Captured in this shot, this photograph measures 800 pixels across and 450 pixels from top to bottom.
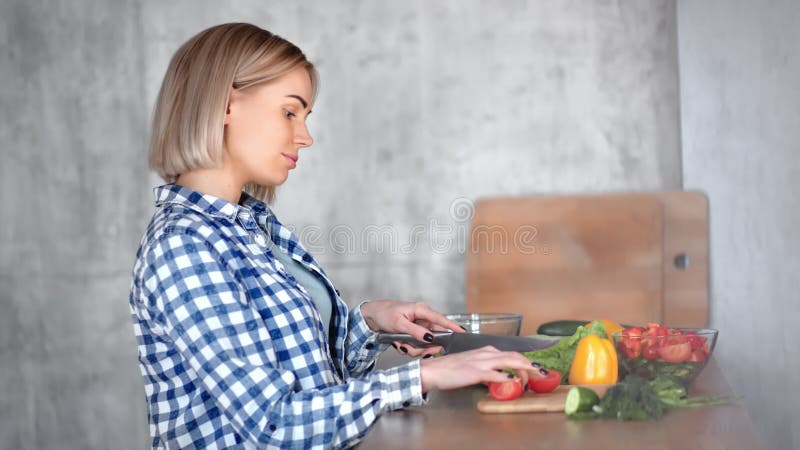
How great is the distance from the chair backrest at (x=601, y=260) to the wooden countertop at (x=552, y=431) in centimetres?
→ 154

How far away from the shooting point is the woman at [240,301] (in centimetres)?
130

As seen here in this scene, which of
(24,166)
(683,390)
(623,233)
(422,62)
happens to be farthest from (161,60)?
(683,390)

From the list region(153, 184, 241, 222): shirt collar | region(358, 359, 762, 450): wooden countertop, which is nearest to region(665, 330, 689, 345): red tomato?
region(358, 359, 762, 450): wooden countertop

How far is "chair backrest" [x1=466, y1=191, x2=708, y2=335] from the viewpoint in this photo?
2920mm

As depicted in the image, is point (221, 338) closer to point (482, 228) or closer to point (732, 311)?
point (482, 228)

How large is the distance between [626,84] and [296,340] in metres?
1.99

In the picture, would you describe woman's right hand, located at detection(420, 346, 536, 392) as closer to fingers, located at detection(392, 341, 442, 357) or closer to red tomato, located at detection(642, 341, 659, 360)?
red tomato, located at detection(642, 341, 659, 360)

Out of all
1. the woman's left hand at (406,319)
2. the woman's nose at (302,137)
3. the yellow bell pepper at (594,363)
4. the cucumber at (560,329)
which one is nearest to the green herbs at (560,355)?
the yellow bell pepper at (594,363)

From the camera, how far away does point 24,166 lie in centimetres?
348

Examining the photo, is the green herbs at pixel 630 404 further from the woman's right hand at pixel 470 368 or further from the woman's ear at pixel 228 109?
the woman's ear at pixel 228 109

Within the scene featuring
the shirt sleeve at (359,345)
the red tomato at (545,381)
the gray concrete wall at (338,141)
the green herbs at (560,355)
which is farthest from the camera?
the gray concrete wall at (338,141)

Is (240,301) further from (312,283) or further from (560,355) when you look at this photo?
(560,355)

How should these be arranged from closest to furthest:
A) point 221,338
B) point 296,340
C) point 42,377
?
point 221,338 → point 296,340 → point 42,377

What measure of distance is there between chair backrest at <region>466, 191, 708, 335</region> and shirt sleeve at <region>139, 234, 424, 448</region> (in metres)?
1.60
